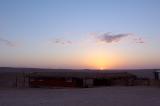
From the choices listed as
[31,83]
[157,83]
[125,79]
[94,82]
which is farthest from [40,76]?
[157,83]

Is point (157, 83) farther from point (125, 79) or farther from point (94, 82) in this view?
point (94, 82)

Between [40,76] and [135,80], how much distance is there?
9.29m

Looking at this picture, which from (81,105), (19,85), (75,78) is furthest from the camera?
(75,78)

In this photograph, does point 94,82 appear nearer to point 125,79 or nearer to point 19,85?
point 125,79

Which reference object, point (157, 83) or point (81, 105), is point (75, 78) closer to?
point (157, 83)

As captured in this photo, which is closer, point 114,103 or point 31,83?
point 114,103

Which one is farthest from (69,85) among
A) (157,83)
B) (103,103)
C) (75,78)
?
(103,103)

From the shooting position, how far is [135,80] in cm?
3206

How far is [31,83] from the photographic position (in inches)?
1212

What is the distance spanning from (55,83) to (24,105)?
15571 millimetres

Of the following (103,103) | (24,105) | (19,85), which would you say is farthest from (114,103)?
(19,85)

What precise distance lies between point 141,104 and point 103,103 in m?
1.95

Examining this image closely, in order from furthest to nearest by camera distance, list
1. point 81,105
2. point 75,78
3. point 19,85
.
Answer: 1. point 75,78
2. point 19,85
3. point 81,105

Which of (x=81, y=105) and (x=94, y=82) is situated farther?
(x=94, y=82)
